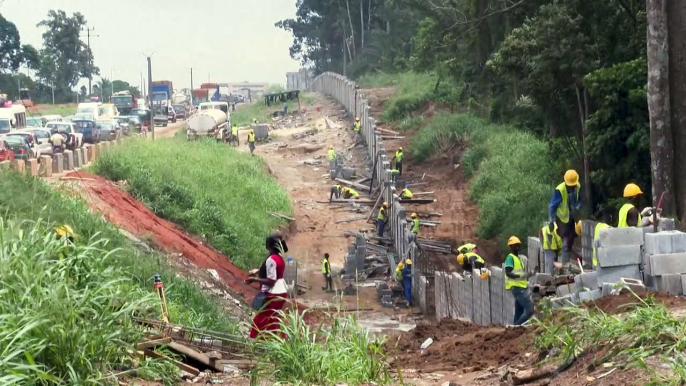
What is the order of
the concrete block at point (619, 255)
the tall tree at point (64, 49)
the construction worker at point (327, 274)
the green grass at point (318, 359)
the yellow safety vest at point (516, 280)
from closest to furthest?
1. the green grass at point (318, 359)
2. the concrete block at point (619, 255)
3. the yellow safety vest at point (516, 280)
4. the construction worker at point (327, 274)
5. the tall tree at point (64, 49)

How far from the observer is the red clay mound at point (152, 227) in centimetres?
2331

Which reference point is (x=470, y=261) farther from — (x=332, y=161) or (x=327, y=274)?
(x=332, y=161)

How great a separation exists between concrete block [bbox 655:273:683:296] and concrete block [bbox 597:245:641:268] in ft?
1.41

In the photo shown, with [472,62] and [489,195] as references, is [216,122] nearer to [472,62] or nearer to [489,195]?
[472,62]

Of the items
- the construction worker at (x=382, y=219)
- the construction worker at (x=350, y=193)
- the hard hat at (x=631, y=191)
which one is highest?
the hard hat at (x=631, y=191)

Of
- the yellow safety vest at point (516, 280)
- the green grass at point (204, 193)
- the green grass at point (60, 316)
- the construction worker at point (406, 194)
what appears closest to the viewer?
the green grass at point (60, 316)

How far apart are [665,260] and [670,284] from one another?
9.8 inches

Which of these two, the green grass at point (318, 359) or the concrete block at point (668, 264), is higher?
the concrete block at point (668, 264)

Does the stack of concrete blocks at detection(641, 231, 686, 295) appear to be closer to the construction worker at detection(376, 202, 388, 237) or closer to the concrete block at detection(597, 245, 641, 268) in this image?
the concrete block at detection(597, 245, 641, 268)

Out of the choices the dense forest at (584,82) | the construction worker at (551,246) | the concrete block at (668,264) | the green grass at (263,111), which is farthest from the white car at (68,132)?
the concrete block at (668,264)

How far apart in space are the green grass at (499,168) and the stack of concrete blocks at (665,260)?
15.4m

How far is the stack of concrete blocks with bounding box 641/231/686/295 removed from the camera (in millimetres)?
10641

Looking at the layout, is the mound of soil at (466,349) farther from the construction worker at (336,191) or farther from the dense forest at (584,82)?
the construction worker at (336,191)

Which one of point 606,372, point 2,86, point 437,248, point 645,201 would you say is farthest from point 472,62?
point 2,86
